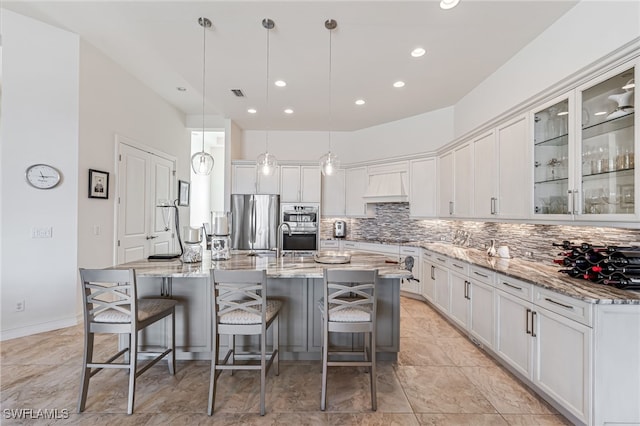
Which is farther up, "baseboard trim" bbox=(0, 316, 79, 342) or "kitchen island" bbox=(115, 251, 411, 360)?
"kitchen island" bbox=(115, 251, 411, 360)

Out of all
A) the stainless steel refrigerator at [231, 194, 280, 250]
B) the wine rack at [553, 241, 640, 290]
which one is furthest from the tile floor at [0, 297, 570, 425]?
the stainless steel refrigerator at [231, 194, 280, 250]

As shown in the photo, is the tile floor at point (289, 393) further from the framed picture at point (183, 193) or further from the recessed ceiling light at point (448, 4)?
the framed picture at point (183, 193)

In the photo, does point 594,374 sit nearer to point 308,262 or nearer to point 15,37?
point 308,262

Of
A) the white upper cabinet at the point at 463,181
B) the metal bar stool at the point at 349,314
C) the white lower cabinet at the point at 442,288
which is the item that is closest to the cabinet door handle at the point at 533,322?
the metal bar stool at the point at 349,314

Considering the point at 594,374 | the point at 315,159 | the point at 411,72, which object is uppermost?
the point at 411,72

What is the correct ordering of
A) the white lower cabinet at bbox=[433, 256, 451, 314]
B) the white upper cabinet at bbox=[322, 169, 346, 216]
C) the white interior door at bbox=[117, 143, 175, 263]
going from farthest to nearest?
the white upper cabinet at bbox=[322, 169, 346, 216]
the white interior door at bbox=[117, 143, 175, 263]
the white lower cabinet at bbox=[433, 256, 451, 314]

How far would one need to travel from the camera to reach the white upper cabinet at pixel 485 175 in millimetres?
3143

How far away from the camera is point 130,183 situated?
4254 millimetres

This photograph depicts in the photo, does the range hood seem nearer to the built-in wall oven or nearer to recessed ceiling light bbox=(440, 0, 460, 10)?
the built-in wall oven

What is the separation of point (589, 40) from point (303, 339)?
347cm

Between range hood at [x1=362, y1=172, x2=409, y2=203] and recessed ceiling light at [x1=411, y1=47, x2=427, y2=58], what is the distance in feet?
6.92

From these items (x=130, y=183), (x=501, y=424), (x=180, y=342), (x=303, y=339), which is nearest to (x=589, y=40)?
(x=501, y=424)

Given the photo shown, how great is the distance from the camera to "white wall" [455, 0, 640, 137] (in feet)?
6.79

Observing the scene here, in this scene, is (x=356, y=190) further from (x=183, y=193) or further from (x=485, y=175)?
(x=183, y=193)
